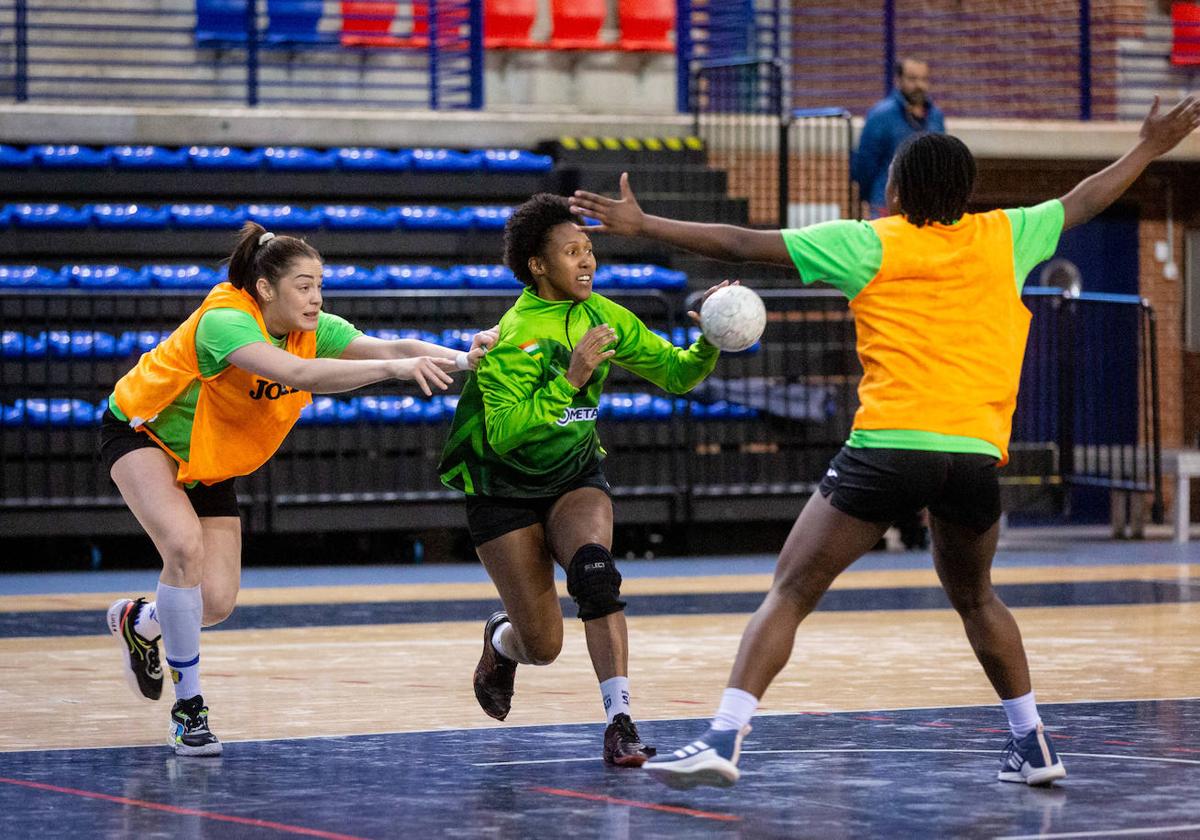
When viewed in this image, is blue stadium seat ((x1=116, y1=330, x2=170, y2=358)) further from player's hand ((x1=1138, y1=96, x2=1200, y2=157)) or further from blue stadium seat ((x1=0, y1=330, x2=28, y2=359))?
player's hand ((x1=1138, y1=96, x2=1200, y2=157))

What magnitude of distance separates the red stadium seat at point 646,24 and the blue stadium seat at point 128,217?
5339 millimetres

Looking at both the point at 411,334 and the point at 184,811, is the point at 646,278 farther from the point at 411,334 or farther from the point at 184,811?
the point at 184,811

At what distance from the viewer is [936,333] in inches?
191

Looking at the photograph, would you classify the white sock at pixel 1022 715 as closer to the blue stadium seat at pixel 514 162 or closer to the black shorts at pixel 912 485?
the black shorts at pixel 912 485

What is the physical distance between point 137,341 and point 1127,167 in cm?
844

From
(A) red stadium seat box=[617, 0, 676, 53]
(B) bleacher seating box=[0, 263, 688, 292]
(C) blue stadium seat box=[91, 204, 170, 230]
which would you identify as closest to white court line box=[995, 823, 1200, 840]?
(B) bleacher seating box=[0, 263, 688, 292]

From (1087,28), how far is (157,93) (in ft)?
28.5

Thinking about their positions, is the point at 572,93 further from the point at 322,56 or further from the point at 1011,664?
the point at 1011,664

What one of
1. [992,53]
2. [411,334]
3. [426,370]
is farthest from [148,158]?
[426,370]

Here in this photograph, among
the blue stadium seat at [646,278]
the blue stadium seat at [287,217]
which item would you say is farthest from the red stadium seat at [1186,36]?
the blue stadium seat at [287,217]

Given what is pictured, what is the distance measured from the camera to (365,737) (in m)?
5.98

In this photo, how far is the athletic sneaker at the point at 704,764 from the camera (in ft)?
15.1

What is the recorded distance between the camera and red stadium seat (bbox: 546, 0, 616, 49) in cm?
1772

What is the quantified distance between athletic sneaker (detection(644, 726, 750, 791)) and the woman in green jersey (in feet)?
2.52
